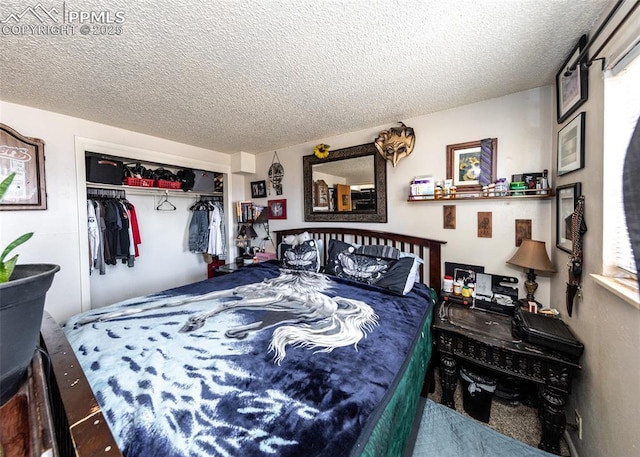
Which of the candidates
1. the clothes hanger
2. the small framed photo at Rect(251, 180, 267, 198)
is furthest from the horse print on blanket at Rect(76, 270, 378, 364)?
the clothes hanger

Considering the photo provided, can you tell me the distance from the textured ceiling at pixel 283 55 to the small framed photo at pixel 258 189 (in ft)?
4.48

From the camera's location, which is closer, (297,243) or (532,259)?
(532,259)

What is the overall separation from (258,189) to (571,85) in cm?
338

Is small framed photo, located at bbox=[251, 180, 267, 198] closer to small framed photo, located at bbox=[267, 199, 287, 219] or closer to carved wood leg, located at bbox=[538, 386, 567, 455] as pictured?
small framed photo, located at bbox=[267, 199, 287, 219]

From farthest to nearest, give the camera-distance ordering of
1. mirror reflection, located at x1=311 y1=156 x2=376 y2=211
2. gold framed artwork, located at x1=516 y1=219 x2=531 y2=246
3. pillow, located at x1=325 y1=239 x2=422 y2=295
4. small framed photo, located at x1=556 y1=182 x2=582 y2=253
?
mirror reflection, located at x1=311 y1=156 x2=376 y2=211 < pillow, located at x1=325 y1=239 x2=422 y2=295 < gold framed artwork, located at x1=516 y1=219 x2=531 y2=246 < small framed photo, located at x1=556 y1=182 x2=582 y2=253

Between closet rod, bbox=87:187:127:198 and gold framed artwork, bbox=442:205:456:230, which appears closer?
gold framed artwork, bbox=442:205:456:230

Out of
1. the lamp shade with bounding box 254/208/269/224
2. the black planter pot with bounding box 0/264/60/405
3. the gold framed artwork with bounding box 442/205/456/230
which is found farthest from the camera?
the lamp shade with bounding box 254/208/269/224

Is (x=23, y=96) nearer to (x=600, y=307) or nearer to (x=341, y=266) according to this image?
(x=341, y=266)

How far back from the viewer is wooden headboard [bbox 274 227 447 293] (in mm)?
2348

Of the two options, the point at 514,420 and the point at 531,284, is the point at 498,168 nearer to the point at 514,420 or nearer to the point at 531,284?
the point at 531,284

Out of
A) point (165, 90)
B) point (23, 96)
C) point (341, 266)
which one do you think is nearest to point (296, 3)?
point (165, 90)

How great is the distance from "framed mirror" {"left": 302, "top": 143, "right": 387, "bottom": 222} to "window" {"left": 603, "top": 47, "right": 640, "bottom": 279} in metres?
1.64

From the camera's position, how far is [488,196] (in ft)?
6.66

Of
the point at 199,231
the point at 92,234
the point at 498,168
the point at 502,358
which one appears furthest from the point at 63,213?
the point at 498,168
